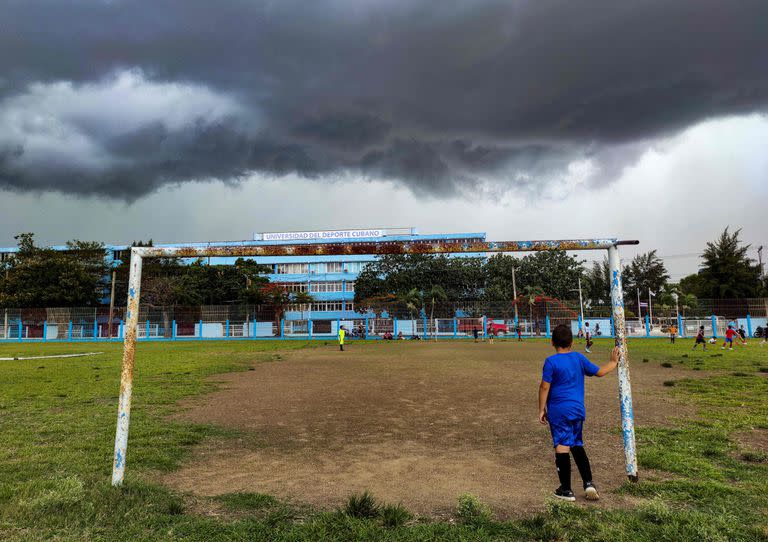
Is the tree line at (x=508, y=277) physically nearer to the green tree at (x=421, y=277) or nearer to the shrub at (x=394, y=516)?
the green tree at (x=421, y=277)

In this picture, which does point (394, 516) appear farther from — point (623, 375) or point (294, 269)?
point (294, 269)

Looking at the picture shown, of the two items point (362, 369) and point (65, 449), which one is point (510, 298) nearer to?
point (362, 369)

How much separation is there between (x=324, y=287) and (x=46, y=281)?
38068mm

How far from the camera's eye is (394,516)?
4.08 metres

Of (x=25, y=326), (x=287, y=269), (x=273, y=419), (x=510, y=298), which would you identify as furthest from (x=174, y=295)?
(x=273, y=419)

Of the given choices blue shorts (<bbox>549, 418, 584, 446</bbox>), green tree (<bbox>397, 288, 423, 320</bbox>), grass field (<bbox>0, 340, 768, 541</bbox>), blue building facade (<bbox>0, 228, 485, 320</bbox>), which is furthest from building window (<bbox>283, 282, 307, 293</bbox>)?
blue shorts (<bbox>549, 418, 584, 446</bbox>)

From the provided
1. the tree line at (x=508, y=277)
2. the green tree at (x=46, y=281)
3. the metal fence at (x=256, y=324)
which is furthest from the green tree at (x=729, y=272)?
the green tree at (x=46, y=281)

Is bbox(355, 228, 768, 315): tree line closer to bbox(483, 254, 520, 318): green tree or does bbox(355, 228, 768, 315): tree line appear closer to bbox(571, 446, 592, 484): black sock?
bbox(483, 254, 520, 318): green tree

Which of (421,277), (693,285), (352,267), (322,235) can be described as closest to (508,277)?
(421,277)

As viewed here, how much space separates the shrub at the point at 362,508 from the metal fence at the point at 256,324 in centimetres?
4263

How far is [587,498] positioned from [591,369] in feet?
3.96

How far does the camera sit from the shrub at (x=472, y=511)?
160 inches

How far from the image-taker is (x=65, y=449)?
6.45 m

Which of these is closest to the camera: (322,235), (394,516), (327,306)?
(394,516)
